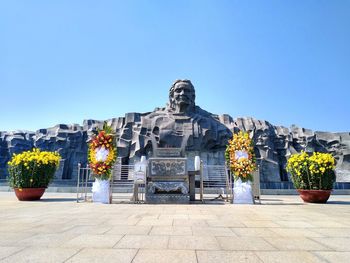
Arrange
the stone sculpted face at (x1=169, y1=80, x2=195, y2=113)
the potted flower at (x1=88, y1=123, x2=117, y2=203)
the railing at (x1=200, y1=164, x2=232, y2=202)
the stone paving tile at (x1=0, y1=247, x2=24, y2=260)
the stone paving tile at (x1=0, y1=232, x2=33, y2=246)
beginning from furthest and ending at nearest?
the stone sculpted face at (x1=169, y1=80, x2=195, y2=113)
the railing at (x1=200, y1=164, x2=232, y2=202)
the potted flower at (x1=88, y1=123, x2=117, y2=203)
the stone paving tile at (x1=0, y1=232, x2=33, y2=246)
the stone paving tile at (x1=0, y1=247, x2=24, y2=260)

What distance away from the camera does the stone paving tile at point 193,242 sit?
3035 millimetres

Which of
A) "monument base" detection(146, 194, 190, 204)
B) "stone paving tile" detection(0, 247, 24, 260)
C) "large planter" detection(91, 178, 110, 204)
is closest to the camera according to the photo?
"stone paving tile" detection(0, 247, 24, 260)

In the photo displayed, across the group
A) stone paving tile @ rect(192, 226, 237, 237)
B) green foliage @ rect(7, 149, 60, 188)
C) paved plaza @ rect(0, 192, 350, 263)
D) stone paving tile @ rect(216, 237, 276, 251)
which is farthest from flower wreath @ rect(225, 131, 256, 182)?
green foliage @ rect(7, 149, 60, 188)

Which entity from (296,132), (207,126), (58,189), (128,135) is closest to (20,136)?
(128,135)

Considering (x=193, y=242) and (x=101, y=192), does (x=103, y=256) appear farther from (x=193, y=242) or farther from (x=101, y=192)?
(x=101, y=192)

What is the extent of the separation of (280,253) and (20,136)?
36.9 meters

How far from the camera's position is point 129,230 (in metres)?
4.05

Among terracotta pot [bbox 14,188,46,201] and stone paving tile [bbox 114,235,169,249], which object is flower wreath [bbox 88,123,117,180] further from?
stone paving tile [bbox 114,235,169,249]

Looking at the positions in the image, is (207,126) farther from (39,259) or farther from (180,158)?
(39,259)

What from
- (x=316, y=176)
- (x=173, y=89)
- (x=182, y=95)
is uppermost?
(x=173, y=89)

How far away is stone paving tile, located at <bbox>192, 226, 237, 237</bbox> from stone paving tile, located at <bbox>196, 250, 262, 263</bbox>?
0.97 meters

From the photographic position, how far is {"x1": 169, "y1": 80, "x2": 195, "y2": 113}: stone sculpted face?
2328 centimetres

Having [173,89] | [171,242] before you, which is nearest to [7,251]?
[171,242]

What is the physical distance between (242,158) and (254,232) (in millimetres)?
6311
